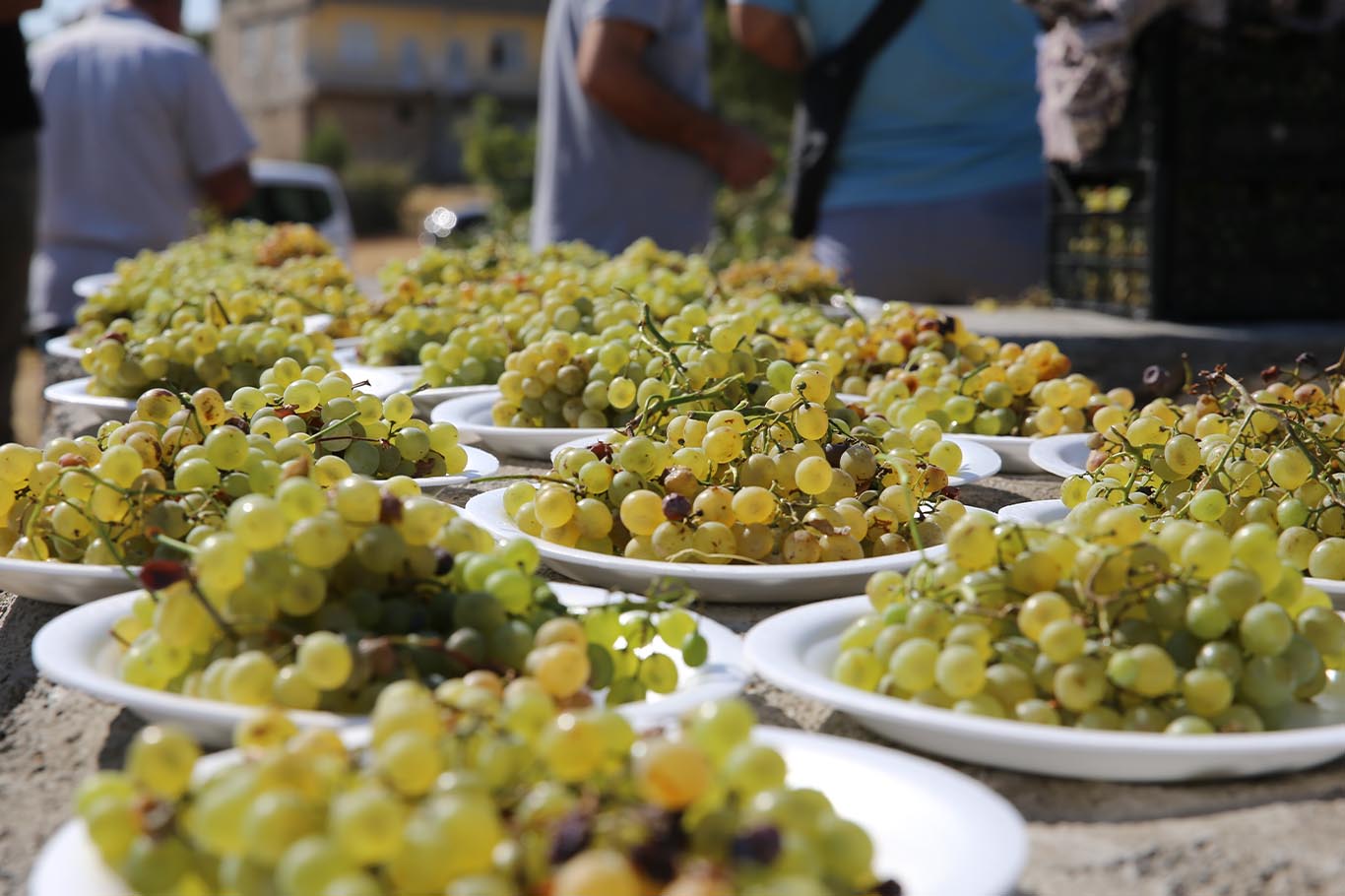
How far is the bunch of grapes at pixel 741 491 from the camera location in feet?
4.42

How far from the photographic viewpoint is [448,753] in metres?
0.73

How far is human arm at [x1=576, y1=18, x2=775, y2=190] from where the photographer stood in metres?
3.59

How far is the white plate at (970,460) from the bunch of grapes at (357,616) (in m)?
0.60

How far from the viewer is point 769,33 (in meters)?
3.84

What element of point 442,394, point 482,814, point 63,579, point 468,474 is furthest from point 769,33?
point 482,814

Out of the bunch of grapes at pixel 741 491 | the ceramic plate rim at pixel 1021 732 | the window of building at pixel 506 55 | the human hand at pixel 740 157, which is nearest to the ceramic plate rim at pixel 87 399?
the bunch of grapes at pixel 741 491

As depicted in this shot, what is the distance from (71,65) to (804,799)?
472cm

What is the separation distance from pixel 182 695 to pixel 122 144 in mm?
4196

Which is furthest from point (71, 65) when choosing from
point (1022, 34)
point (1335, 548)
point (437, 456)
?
point (1335, 548)

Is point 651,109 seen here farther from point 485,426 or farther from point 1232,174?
point 485,426

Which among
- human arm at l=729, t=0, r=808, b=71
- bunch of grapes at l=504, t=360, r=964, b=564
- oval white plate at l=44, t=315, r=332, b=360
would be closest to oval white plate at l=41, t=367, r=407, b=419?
oval white plate at l=44, t=315, r=332, b=360

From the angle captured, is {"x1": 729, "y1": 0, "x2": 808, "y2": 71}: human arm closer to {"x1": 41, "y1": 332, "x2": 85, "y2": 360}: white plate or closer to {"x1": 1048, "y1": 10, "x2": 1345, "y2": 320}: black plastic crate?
{"x1": 1048, "y1": 10, "x2": 1345, "y2": 320}: black plastic crate

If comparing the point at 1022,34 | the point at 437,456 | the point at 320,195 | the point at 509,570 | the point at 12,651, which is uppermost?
the point at 1022,34

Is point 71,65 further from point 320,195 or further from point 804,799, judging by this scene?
point 320,195
